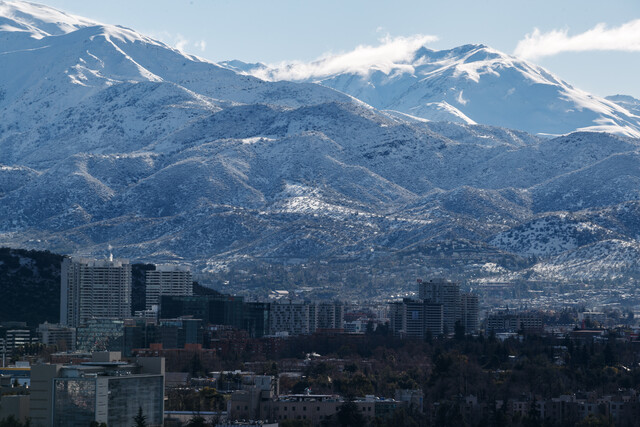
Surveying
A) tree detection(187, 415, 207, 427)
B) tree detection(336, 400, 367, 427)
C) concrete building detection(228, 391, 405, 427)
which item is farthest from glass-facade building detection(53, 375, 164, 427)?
tree detection(336, 400, 367, 427)

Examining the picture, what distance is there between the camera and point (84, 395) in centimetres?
11931

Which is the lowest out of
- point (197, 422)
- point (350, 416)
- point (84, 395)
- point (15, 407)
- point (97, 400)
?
point (197, 422)

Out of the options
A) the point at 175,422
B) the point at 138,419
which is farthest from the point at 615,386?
the point at 138,419

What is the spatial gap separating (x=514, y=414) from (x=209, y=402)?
26.9 m

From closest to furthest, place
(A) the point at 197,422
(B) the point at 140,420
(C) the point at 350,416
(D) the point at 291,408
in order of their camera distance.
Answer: (B) the point at 140,420 < (A) the point at 197,422 < (C) the point at 350,416 < (D) the point at 291,408

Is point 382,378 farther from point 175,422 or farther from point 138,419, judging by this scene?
point 138,419

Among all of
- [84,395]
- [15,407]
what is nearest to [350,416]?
[84,395]

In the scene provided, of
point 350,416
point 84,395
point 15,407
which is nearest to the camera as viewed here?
point 84,395

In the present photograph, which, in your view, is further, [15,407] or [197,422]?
[197,422]

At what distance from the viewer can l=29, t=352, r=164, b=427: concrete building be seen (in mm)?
119250

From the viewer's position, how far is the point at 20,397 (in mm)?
123625

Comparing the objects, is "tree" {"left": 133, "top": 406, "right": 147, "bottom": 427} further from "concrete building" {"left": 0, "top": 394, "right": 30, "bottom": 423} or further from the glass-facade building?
"concrete building" {"left": 0, "top": 394, "right": 30, "bottom": 423}

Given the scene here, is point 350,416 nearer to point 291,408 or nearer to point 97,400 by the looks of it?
point 291,408

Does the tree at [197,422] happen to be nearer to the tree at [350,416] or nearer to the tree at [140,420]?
the tree at [140,420]
